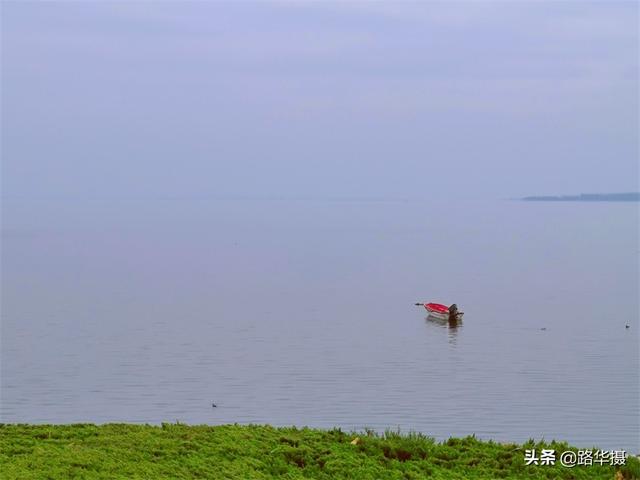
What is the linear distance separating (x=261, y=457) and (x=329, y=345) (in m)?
35.2

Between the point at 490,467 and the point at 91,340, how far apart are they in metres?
38.2

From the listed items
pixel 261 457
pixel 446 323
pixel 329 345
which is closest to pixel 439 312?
pixel 446 323

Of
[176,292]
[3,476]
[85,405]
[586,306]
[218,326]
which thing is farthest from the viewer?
[176,292]

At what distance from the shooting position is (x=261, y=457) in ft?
43.9

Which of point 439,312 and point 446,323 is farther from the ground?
point 439,312

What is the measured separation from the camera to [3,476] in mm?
12078

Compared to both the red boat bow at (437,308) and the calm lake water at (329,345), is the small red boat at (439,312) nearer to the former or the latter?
the red boat bow at (437,308)

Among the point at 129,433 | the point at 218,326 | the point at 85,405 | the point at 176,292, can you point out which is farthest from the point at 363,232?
the point at 129,433

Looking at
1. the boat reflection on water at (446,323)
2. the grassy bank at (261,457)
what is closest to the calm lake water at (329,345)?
the boat reflection on water at (446,323)

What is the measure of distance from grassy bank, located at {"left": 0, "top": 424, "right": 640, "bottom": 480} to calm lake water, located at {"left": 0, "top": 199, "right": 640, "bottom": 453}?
49.6 feet

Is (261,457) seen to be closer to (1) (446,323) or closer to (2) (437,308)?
(1) (446,323)

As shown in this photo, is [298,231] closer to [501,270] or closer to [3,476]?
[501,270]

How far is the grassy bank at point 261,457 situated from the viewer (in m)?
12.7

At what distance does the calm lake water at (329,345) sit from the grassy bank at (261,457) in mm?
15123
